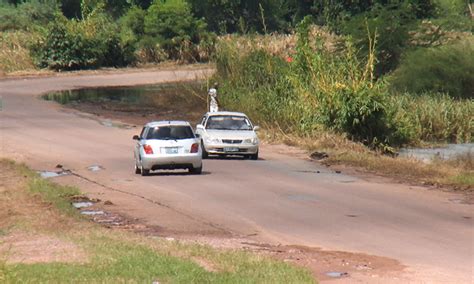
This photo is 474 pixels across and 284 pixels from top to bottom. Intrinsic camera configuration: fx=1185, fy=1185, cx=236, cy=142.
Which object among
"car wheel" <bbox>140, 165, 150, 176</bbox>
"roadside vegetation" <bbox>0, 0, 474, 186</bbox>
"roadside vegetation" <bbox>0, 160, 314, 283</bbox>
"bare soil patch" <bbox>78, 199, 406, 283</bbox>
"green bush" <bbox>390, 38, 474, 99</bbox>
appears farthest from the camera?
"green bush" <bbox>390, 38, 474, 99</bbox>

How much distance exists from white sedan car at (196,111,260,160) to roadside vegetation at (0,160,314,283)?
13.7 meters

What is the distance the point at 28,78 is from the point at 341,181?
170 ft

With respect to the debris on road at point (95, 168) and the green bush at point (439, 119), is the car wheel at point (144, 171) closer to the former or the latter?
the debris on road at point (95, 168)

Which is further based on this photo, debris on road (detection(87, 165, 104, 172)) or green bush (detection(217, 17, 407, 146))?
green bush (detection(217, 17, 407, 146))

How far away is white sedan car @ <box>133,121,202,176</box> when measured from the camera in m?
34.4

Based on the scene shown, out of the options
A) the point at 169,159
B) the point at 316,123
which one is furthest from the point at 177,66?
the point at 169,159

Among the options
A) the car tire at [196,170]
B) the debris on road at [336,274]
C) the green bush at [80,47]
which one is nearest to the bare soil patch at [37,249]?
the debris on road at [336,274]

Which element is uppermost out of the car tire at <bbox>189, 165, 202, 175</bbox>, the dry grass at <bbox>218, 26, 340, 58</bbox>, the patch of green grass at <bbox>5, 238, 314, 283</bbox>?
the dry grass at <bbox>218, 26, 340, 58</bbox>

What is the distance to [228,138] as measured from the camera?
3966 centimetres

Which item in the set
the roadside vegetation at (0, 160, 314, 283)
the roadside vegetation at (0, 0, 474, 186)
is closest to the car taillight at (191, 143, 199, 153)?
the roadside vegetation at (0, 160, 314, 283)

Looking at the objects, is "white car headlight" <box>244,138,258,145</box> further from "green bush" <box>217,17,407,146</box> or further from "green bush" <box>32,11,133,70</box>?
"green bush" <box>32,11,133,70</box>

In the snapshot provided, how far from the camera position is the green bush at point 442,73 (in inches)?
2219

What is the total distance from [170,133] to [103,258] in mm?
16552

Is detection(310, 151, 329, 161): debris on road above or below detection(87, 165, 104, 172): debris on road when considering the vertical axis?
below
